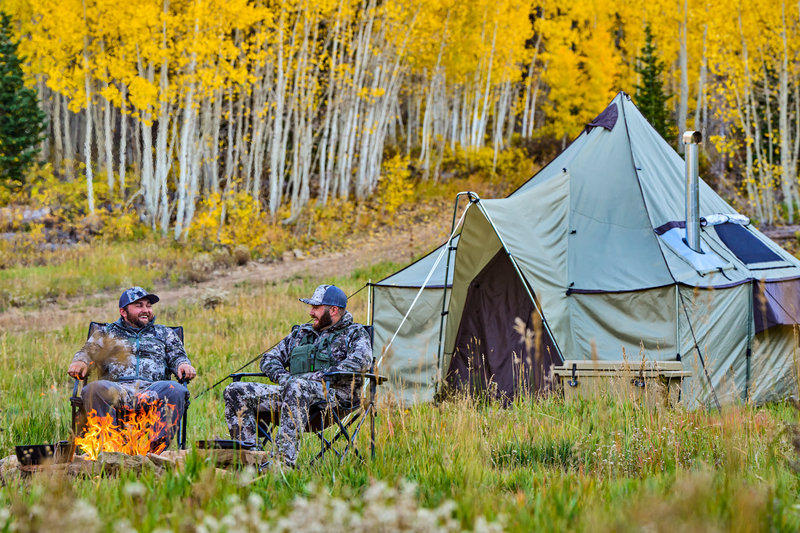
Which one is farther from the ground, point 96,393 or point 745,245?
point 745,245

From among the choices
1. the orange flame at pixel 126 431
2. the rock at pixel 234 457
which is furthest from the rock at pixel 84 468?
the rock at pixel 234 457

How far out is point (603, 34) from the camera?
91.7 ft

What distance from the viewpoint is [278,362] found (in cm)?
485

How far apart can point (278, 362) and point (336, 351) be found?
0.43 meters

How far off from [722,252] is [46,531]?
6684 mm

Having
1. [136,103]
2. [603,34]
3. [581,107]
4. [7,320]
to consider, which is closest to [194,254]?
[136,103]

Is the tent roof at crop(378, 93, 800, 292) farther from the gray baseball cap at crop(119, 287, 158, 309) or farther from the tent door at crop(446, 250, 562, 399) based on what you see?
the gray baseball cap at crop(119, 287, 158, 309)

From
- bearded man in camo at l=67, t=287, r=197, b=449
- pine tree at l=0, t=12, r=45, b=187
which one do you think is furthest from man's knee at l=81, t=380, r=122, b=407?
pine tree at l=0, t=12, r=45, b=187

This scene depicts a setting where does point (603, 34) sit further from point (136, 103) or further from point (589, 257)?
point (589, 257)

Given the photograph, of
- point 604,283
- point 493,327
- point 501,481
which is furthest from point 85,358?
point 604,283

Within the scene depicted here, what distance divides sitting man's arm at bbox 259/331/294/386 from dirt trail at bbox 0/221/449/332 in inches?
250

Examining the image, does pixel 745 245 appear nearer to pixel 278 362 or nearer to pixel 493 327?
pixel 493 327

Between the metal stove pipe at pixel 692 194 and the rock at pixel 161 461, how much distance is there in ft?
17.5

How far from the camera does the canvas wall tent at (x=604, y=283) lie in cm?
643
